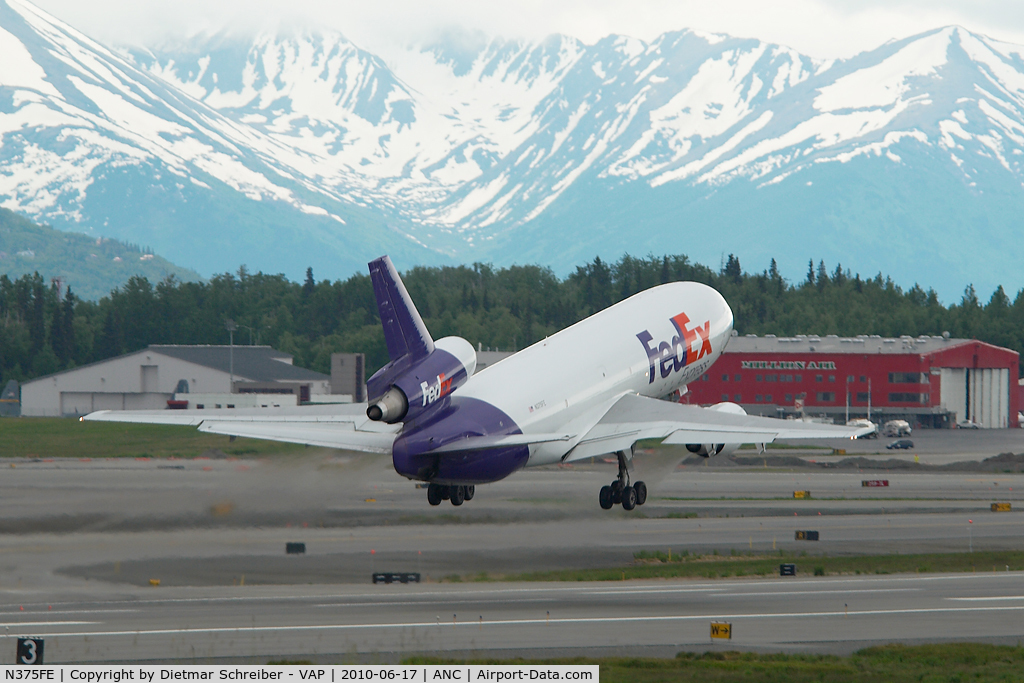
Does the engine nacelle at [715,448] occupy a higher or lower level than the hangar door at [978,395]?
lower

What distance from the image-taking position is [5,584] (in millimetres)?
52000

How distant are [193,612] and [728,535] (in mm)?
30115

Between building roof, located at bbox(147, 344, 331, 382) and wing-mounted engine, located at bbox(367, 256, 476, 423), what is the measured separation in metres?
109

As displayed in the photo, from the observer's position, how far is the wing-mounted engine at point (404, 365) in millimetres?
36938

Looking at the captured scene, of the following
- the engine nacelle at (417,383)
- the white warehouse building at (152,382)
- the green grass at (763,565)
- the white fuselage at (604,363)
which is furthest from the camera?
the white warehouse building at (152,382)

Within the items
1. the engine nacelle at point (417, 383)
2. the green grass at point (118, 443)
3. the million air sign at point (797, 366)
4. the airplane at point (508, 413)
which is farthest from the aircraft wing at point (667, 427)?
the million air sign at point (797, 366)

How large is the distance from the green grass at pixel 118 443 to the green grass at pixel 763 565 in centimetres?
4283

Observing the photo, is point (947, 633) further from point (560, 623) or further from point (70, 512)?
point (70, 512)

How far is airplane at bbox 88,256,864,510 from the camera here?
38219 mm

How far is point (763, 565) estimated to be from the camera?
59.5 m

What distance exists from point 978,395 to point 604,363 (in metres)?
124

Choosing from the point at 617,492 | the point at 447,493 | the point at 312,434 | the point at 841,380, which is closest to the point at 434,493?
the point at 447,493
